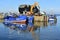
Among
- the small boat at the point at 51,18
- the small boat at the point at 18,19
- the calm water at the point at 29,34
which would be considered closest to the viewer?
the calm water at the point at 29,34

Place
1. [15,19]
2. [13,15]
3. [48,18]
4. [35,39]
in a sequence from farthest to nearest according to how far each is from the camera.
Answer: [48,18] → [13,15] → [15,19] → [35,39]

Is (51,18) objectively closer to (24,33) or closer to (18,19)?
(18,19)

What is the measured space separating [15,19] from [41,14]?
17.8 feet

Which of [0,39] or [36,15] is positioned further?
[36,15]

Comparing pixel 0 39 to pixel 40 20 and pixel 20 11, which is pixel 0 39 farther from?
pixel 20 11

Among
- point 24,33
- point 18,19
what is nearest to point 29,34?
point 24,33

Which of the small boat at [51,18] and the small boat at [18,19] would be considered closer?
the small boat at [18,19]

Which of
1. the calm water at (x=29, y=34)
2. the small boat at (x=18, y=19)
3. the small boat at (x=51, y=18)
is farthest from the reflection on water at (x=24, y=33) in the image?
the small boat at (x=51, y=18)

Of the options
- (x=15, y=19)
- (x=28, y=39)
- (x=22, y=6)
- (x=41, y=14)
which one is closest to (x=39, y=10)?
(x=41, y=14)

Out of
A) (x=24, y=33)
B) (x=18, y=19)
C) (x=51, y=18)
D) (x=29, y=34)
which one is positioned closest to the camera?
(x=29, y=34)

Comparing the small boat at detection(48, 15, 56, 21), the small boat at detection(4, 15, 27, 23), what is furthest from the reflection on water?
the small boat at detection(48, 15, 56, 21)

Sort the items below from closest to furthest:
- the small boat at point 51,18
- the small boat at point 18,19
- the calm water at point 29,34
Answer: the calm water at point 29,34
the small boat at point 18,19
the small boat at point 51,18

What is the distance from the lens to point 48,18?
32.0 meters

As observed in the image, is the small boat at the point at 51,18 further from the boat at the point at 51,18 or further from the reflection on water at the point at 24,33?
the reflection on water at the point at 24,33
